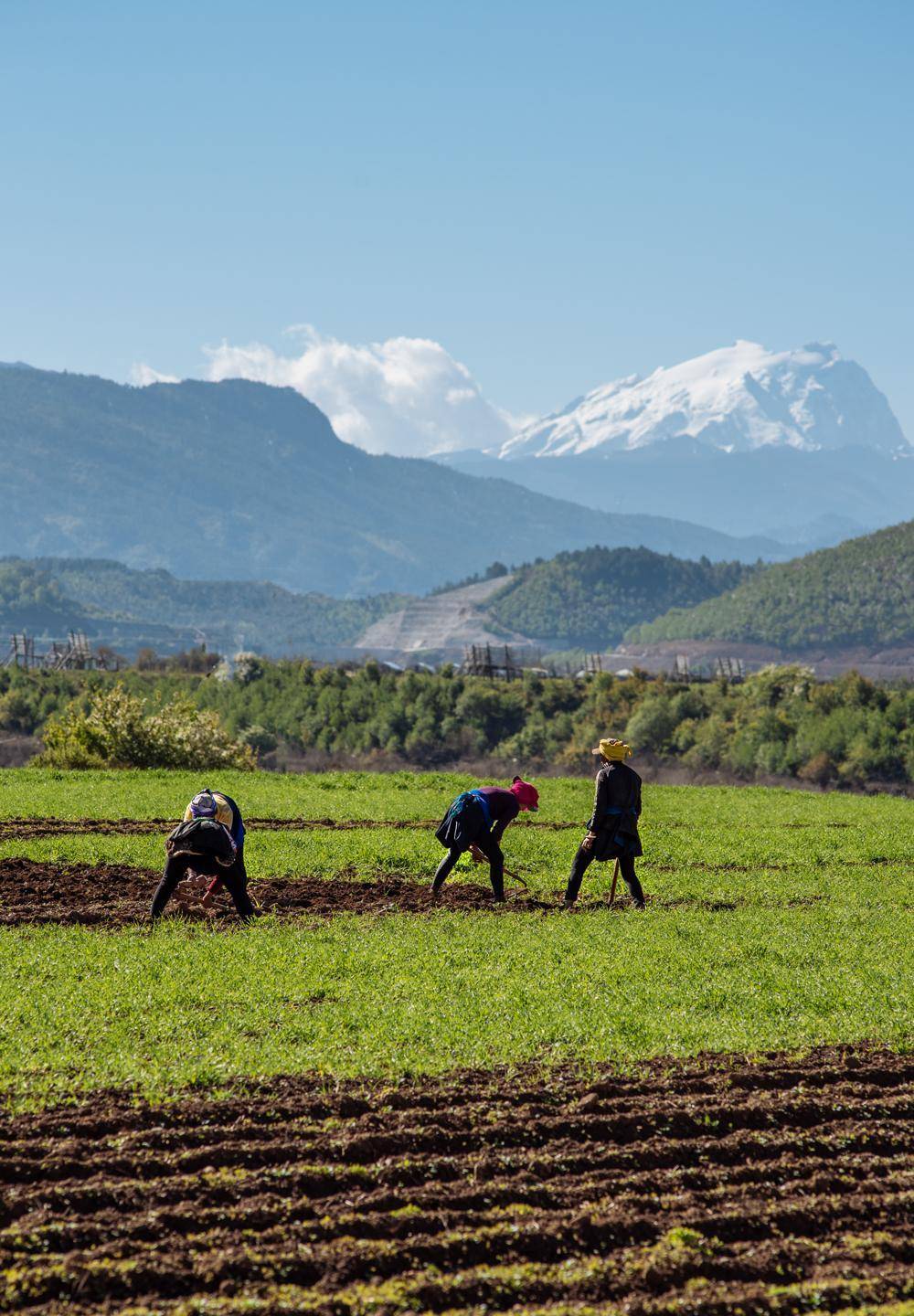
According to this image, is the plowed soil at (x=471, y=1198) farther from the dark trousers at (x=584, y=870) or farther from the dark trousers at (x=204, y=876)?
the dark trousers at (x=584, y=870)

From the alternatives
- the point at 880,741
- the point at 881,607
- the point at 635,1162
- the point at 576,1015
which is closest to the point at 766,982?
the point at 576,1015

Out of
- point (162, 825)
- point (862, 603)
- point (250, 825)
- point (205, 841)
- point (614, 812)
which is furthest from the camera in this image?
point (862, 603)

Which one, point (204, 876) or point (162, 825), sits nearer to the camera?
point (204, 876)

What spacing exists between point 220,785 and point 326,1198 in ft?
87.5

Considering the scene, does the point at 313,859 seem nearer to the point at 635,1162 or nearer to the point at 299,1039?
the point at 299,1039

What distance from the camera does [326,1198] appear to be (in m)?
8.48

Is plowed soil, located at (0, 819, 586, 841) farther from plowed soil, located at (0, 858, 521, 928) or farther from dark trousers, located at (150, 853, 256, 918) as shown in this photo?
dark trousers, located at (150, 853, 256, 918)

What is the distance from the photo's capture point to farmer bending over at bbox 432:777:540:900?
59.9 feet

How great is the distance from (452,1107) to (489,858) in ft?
28.2

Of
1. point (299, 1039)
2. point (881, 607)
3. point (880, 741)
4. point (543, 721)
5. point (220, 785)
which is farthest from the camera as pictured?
point (881, 607)

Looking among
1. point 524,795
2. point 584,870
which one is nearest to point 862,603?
point 524,795

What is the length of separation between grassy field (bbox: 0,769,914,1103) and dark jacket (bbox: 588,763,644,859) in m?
0.99

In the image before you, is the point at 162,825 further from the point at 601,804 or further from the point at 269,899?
the point at 601,804

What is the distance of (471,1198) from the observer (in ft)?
28.1
